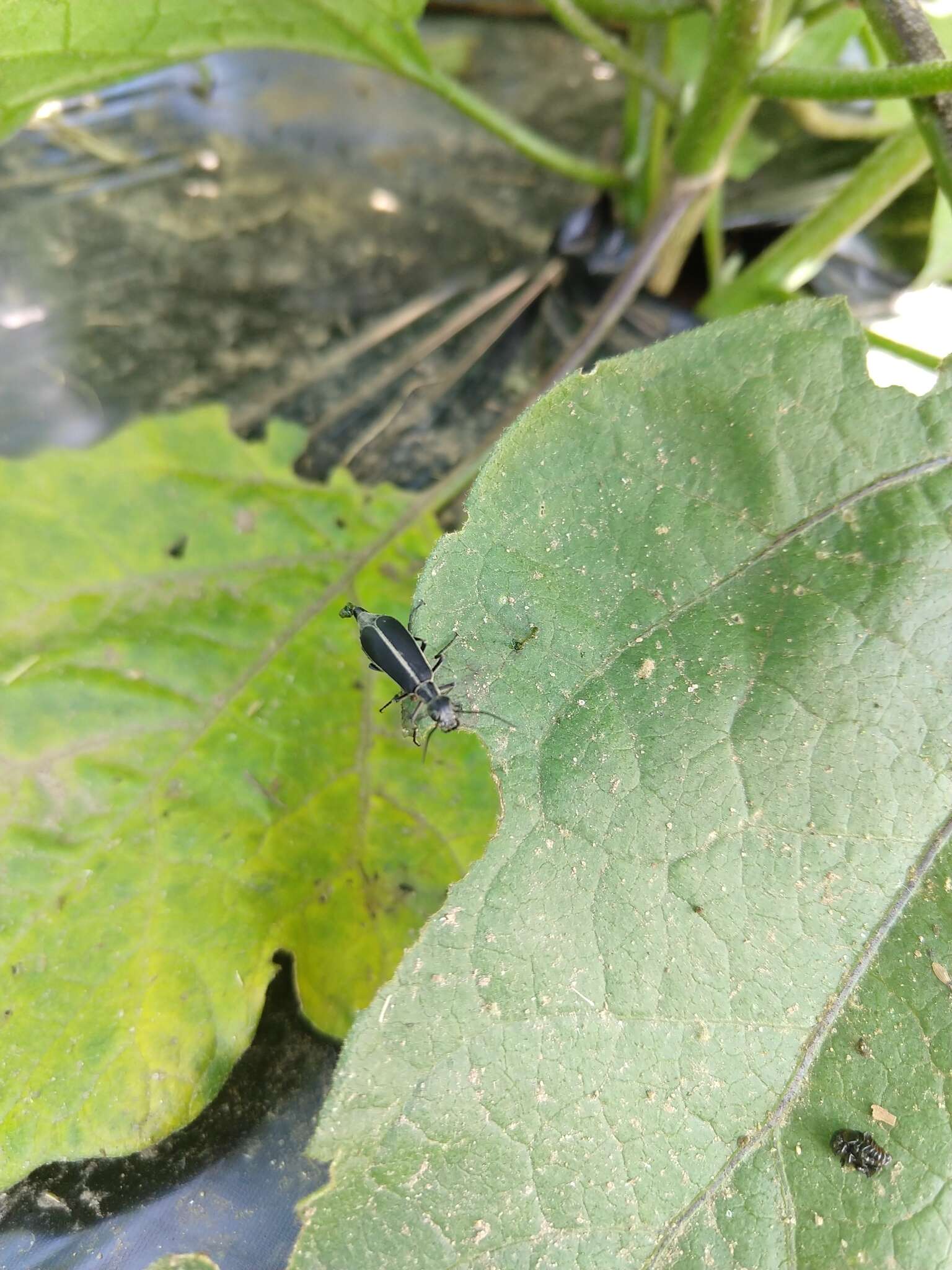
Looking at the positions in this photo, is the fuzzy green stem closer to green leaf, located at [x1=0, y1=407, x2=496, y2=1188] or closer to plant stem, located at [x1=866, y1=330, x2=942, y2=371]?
plant stem, located at [x1=866, y1=330, x2=942, y2=371]

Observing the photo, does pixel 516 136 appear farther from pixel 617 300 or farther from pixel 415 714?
pixel 415 714

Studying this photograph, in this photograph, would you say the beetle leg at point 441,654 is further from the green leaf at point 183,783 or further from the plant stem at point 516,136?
the plant stem at point 516,136

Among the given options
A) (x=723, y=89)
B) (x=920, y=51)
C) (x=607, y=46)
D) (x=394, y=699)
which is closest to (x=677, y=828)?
(x=394, y=699)

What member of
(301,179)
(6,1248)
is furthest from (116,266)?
(6,1248)

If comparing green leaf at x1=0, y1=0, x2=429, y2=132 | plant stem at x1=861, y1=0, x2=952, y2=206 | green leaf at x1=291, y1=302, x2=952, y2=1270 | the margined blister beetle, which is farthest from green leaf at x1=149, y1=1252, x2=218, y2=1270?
plant stem at x1=861, y1=0, x2=952, y2=206

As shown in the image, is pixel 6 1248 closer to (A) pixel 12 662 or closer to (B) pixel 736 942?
(A) pixel 12 662
